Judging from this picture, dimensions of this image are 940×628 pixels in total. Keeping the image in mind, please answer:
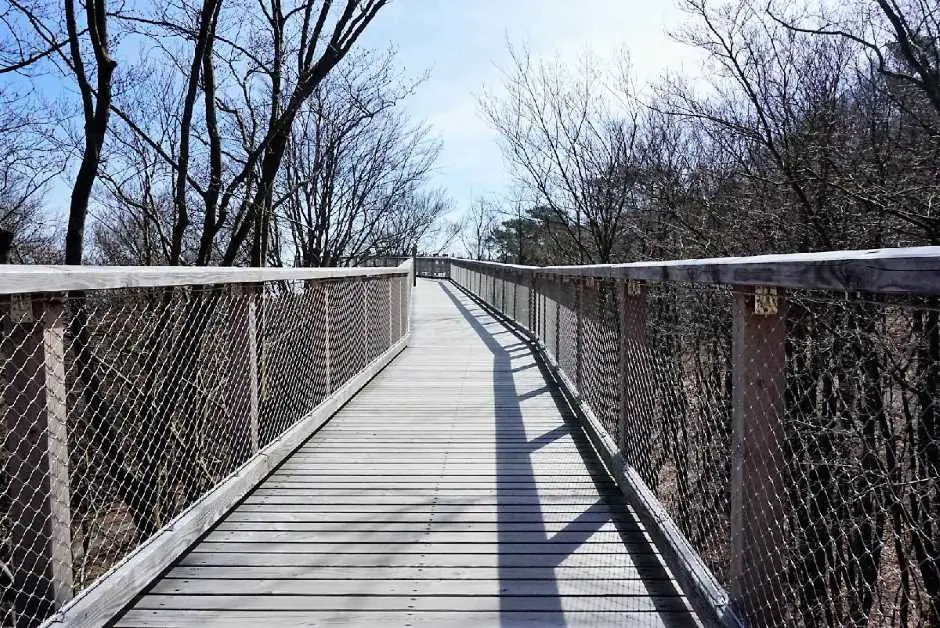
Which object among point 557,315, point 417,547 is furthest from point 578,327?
point 417,547

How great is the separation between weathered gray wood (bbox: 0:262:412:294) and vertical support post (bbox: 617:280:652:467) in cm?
186

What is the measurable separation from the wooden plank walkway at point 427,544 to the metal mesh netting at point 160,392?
1.19ft

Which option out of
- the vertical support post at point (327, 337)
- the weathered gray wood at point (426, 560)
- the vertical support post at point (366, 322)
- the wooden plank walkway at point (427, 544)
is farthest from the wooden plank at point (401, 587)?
the vertical support post at point (366, 322)

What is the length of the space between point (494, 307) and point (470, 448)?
449 inches

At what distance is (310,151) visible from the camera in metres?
14.1

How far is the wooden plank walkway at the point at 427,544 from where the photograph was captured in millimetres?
2412

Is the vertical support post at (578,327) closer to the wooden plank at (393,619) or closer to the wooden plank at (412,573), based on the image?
the wooden plank at (412,573)

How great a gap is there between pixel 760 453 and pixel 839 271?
0.74 m

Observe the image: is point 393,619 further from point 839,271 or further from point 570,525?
point 839,271

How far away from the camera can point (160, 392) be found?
6.86 m

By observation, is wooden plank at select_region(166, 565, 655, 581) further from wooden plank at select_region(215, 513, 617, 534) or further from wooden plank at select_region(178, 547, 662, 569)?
wooden plank at select_region(215, 513, 617, 534)

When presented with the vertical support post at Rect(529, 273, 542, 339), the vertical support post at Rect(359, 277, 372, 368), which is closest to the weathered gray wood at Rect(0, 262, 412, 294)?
the vertical support post at Rect(359, 277, 372, 368)

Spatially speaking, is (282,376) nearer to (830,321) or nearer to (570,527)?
(570,527)

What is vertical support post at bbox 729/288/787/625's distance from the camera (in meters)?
1.98
